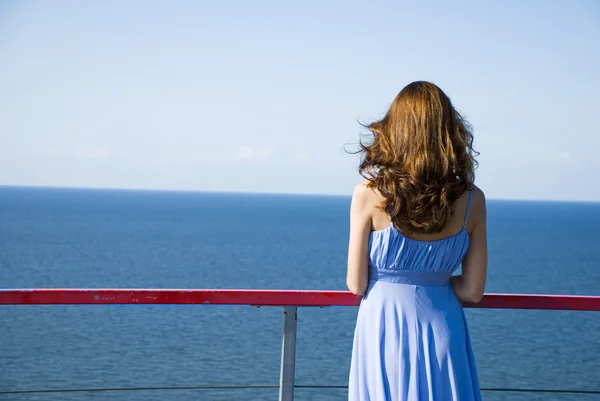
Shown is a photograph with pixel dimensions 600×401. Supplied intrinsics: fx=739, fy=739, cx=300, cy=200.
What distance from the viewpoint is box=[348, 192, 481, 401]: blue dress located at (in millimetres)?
2311

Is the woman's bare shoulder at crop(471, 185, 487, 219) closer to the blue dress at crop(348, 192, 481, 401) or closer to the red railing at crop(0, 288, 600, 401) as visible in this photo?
the blue dress at crop(348, 192, 481, 401)

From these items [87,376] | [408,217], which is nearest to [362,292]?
[408,217]

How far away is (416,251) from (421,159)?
31cm

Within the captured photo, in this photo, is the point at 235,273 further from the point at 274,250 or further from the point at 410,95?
the point at 410,95

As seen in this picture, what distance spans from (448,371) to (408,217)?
0.52 meters

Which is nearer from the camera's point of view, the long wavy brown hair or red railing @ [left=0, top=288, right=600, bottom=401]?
the long wavy brown hair

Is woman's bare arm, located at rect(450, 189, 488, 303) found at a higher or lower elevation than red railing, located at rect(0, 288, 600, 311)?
higher

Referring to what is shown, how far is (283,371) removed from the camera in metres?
2.46

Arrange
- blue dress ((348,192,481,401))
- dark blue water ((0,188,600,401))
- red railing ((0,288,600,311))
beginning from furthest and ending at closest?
dark blue water ((0,188,600,401)) < red railing ((0,288,600,311)) < blue dress ((348,192,481,401))

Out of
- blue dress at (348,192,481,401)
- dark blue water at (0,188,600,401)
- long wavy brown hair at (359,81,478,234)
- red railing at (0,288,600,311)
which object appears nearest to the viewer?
long wavy brown hair at (359,81,478,234)

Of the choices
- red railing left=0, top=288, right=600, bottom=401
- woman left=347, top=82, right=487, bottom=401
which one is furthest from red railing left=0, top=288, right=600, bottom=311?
woman left=347, top=82, right=487, bottom=401

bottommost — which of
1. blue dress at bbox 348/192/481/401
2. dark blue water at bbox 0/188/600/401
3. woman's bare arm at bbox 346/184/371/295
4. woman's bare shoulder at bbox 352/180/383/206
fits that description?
dark blue water at bbox 0/188/600/401

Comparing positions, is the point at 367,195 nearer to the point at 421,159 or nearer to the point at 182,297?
the point at 421,159

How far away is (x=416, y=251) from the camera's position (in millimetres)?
2295
